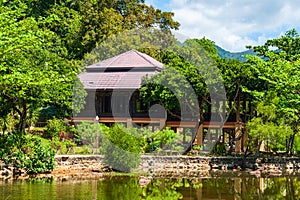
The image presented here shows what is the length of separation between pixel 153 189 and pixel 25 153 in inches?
219

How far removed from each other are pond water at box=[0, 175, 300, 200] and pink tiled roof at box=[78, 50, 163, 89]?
9.89m

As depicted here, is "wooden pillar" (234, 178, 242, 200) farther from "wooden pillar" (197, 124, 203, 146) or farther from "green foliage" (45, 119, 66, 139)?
"green foliage" (45, 119, 66, 139)

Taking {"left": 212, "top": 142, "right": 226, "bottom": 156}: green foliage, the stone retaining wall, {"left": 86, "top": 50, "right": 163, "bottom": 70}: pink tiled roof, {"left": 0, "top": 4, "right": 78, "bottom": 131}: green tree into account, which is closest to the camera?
{"left": 0, "top": 4, "right": 78, "bottom": 131}: green tree

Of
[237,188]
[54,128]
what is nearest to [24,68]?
[54,128]

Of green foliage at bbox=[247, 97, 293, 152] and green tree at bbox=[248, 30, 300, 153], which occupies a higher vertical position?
green tree at bbox=[248, 30, 300, 153]

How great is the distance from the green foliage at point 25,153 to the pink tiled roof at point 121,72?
9353 millimetres

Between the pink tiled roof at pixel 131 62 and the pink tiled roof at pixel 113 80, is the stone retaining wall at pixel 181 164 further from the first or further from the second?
the pink tiled roof at pixel 131 62

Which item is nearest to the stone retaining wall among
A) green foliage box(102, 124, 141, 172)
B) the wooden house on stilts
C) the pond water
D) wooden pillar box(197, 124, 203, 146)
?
green foliage box(102, 124, 141, 172)

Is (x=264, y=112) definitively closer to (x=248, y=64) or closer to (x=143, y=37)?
(x=248, y=64)

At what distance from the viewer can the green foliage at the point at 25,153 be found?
1864 cm

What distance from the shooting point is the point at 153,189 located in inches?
637

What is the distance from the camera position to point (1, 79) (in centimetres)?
1631

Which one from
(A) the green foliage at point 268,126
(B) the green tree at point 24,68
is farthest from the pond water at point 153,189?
(B) the green tree at point 24,68

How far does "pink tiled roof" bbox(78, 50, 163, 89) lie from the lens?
28.3 metres
